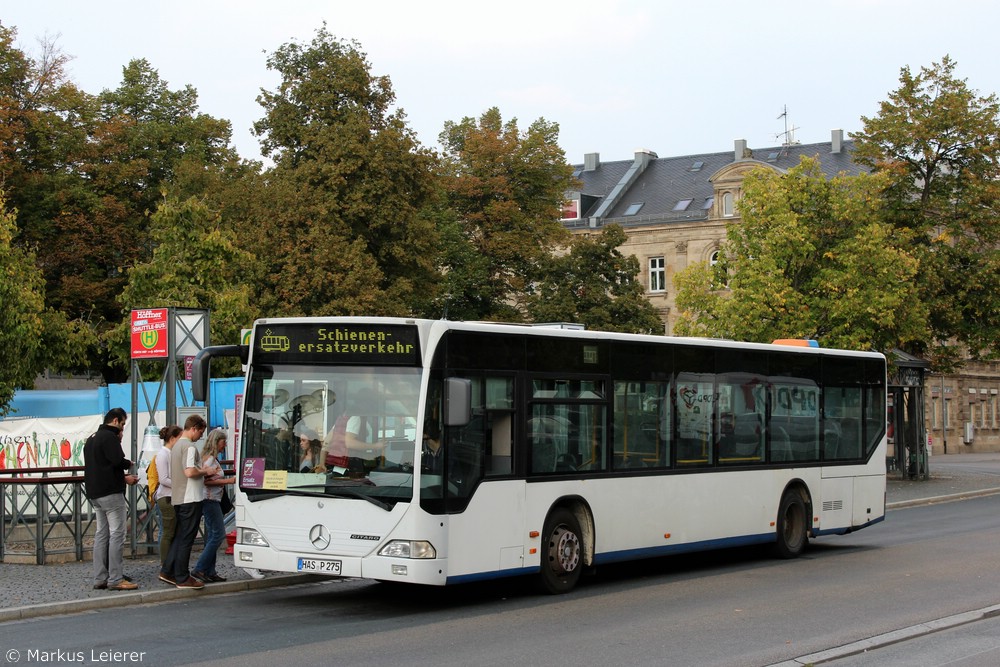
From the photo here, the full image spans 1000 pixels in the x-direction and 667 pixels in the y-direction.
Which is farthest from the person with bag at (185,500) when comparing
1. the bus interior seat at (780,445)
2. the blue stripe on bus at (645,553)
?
the bus interior seat at (780,445)

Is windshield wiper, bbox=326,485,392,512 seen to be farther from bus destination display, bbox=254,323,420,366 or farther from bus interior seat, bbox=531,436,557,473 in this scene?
bus interior seat, bbox=531,436,557,473

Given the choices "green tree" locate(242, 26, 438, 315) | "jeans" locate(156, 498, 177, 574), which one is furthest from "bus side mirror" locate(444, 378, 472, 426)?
"green tree" locate(242, 26, 438, 315)

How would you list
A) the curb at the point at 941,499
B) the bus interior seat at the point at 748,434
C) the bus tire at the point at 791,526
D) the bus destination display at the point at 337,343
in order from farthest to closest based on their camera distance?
1. the curb at the point at 941,499
2. the bus tire at the point at 791,526
3. the bus interior seat at the point at 748,434
4. the bus destination display at the point at 337,343

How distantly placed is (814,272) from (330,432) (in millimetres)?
26009

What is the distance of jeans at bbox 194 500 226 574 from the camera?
45.1 feet

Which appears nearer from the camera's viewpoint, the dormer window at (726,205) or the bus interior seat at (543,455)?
the bus interior seat at (543,455)

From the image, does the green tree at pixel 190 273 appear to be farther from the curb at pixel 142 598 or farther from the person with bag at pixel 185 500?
the person with bag at pixel 185 500

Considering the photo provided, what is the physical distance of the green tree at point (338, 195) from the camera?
1710 inches

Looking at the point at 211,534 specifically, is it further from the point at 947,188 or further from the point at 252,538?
the point at 947,188

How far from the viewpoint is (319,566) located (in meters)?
12.3

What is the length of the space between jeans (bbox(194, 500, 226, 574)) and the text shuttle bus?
0.87m

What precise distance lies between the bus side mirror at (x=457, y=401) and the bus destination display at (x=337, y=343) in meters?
0.48

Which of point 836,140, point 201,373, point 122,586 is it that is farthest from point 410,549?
point 836,140

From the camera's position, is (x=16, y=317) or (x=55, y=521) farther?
(x=16, y=317)
